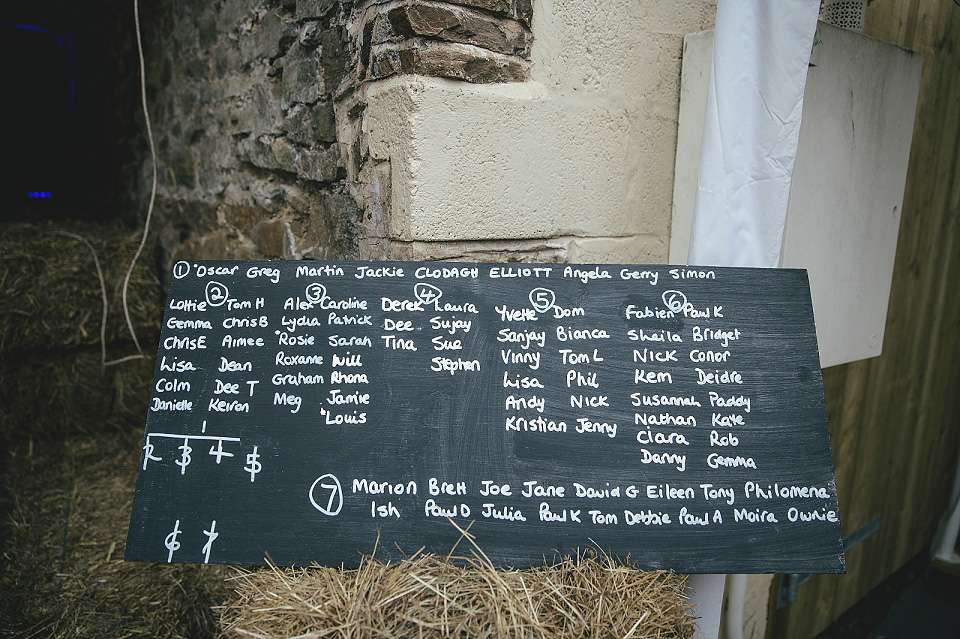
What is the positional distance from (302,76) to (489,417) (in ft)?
5.04

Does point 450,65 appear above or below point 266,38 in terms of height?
below

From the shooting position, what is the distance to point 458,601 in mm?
1103

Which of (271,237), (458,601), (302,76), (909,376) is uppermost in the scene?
(302,76)

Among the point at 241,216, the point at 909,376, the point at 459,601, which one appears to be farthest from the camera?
the point at 909,376

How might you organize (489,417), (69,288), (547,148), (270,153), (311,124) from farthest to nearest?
(69,288) → (270,153) → (311,124) → (547,148) → (489,417)

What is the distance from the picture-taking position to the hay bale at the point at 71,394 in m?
2.96

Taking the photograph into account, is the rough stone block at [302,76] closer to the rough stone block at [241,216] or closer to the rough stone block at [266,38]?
the rough stone block at [266,38]

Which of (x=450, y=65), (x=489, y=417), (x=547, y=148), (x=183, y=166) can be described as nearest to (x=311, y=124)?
(x=450, y=65)

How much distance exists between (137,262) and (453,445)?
2.92 meters

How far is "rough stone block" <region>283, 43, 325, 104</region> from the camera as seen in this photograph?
202cm

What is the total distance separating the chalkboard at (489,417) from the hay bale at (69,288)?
83.4 inches

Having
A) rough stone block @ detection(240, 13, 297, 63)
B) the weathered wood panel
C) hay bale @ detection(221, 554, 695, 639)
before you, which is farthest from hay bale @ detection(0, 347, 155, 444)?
the weathered wood panel

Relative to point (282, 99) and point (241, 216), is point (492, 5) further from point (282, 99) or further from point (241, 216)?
point (241, 216)

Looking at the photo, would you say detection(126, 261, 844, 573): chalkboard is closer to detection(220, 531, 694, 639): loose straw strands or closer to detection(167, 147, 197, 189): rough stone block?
detection(220, 531, 694, 639): loose straw strands
